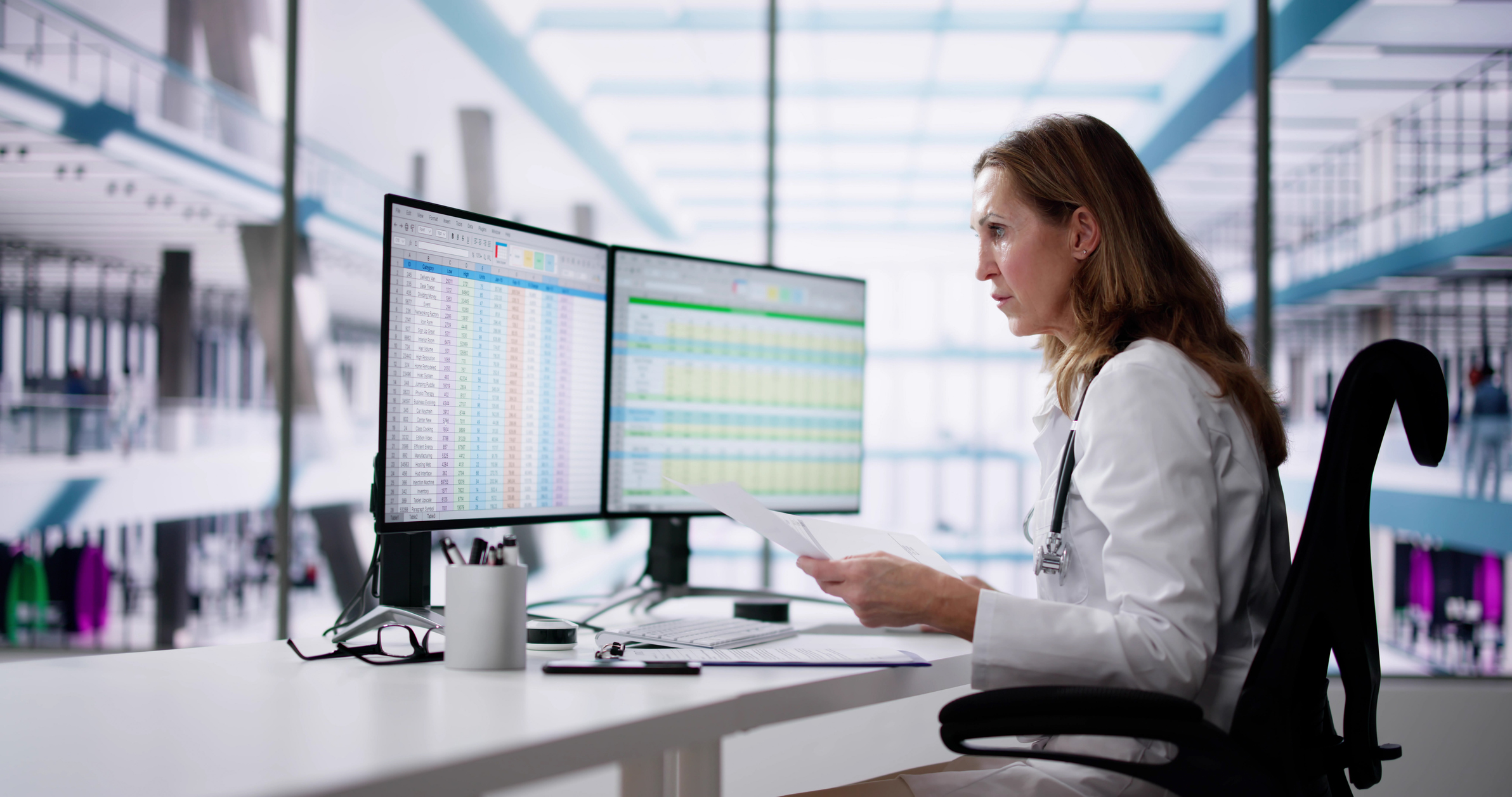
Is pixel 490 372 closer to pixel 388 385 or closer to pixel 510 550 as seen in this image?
pixel 388 385

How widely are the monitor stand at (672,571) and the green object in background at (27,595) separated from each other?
94.1 inches

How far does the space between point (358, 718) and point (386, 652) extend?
34 centimetres

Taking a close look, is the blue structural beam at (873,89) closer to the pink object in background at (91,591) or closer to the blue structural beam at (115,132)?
the blue structural beam at (115,132)

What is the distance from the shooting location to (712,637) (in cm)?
124

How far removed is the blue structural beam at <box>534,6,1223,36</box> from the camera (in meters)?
2.96

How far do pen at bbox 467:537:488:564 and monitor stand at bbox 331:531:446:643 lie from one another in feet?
0.78

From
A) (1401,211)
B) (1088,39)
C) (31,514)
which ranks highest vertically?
(1088,39)

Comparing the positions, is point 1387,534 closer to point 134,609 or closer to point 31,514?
point 134,609

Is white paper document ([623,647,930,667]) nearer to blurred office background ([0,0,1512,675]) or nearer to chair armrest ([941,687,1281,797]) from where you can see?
chair armrest ([941,687,1281,797])

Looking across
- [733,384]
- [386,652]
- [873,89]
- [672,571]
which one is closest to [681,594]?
[672,571]

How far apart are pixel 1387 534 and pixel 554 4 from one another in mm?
3213

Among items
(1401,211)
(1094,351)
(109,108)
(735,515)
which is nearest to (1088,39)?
(1401,211)

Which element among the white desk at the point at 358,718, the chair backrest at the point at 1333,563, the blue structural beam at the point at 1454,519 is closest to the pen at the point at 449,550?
the white desk at the point at 358,718

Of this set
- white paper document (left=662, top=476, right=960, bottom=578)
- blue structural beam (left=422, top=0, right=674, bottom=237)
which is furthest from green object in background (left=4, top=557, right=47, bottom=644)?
white paper document (left=662, top=476, right=960, bottom=578)
